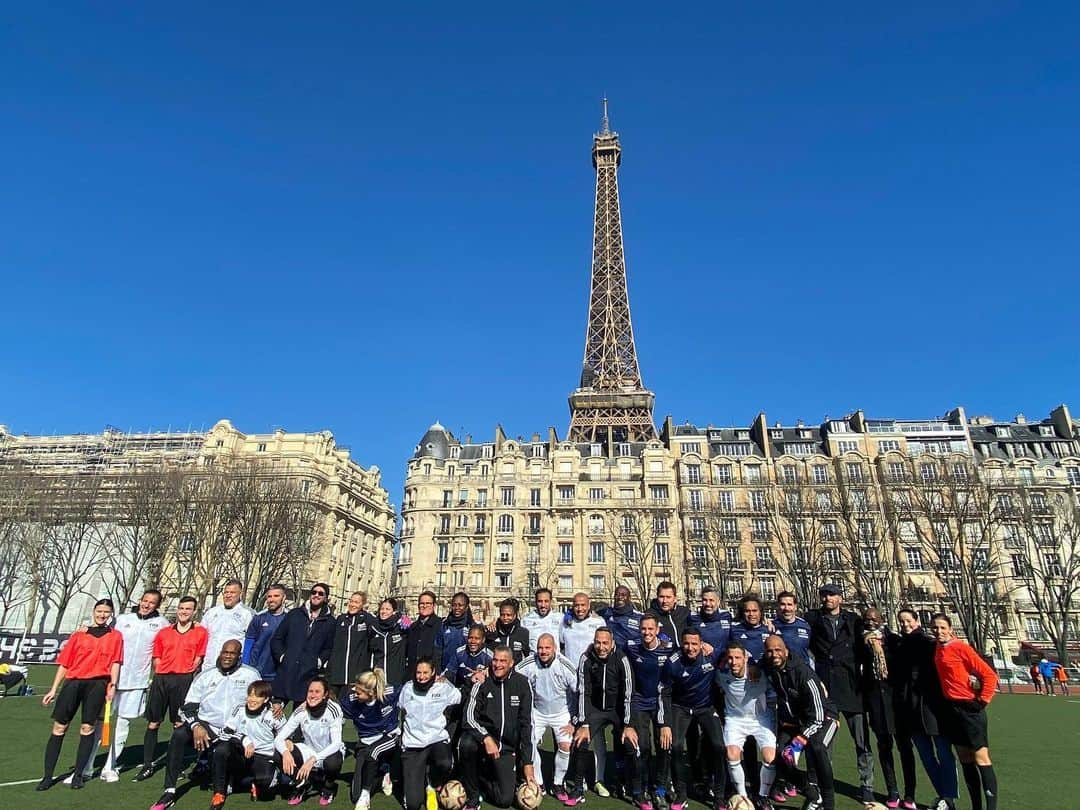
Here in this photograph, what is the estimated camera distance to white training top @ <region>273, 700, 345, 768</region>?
24.4 ft

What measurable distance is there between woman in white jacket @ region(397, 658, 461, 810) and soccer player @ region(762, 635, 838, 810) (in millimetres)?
3751

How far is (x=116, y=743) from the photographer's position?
26.8 ft

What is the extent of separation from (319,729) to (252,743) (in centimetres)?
74

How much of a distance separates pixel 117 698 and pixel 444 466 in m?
48.6

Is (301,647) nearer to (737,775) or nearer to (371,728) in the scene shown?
(371,728)

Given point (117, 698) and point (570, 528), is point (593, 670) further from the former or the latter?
point (570, 528)

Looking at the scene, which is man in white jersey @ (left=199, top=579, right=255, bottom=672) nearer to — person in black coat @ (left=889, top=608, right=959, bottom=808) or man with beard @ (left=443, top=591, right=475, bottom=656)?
man with beard @ (left=443, top=591, right=475, bottom=656)

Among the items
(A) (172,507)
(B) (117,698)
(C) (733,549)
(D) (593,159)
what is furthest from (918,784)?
(D) (593,159)

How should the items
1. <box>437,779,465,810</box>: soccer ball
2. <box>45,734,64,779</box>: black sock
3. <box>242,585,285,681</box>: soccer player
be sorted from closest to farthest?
<box>437,779,465,810</box>: soccer ball → <box>45,734,64,779</box>: black sock → <box>242,585,285,681</box>: soccer player

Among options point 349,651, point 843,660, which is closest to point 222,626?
point 349,651

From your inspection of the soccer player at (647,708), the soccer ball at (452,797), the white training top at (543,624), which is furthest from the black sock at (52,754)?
the soccer player at (647,708)

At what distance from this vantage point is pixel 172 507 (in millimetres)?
34281

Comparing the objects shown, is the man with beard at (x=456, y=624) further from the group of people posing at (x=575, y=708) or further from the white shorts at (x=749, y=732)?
the white shorts at (x=749, y=732)

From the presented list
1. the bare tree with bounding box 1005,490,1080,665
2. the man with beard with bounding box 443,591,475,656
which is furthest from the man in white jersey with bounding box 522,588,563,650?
the bare tree with bounding box 1005,490,1080,665
